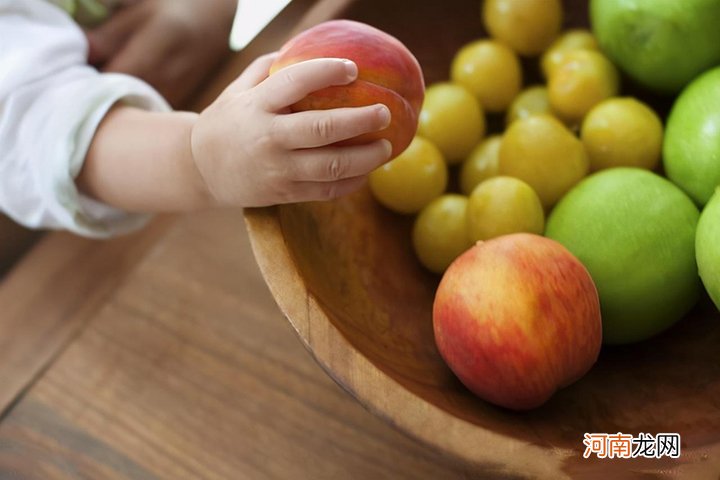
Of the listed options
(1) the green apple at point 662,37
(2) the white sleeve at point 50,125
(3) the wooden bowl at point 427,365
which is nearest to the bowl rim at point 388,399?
(3) the wooden bowl at point 427,365

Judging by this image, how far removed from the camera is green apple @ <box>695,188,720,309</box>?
17.4 inches

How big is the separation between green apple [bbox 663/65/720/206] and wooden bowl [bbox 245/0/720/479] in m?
0.10

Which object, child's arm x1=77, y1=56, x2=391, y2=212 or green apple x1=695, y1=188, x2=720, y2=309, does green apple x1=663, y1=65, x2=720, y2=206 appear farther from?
child's arm x1=77, y1=56, x2=391, y2=212

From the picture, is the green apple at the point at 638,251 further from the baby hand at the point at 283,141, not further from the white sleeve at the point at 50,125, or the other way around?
the white sleeve at the point at 50,125

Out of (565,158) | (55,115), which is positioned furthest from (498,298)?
(55,115)

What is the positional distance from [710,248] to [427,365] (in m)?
0.21

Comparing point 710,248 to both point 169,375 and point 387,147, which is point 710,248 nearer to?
point 387,147

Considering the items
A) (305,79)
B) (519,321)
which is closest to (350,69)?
(305,79)

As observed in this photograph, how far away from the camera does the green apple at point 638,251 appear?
1.60 feet

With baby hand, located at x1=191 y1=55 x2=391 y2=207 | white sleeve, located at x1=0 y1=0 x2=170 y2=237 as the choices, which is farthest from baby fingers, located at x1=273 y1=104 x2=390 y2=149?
white sleeve, located at x1=0 y1=0 x2=170 y2=237

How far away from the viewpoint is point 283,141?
1.45ft

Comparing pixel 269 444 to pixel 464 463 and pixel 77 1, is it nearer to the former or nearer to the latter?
pixel 464 463

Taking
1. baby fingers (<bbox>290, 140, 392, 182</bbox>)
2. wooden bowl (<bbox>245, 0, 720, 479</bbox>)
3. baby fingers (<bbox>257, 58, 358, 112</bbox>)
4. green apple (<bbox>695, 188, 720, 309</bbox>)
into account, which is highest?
baby fingers (<bbox>257, 58, 358, 112</bbox>)

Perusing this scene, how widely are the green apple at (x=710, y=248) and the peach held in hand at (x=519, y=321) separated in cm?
8
